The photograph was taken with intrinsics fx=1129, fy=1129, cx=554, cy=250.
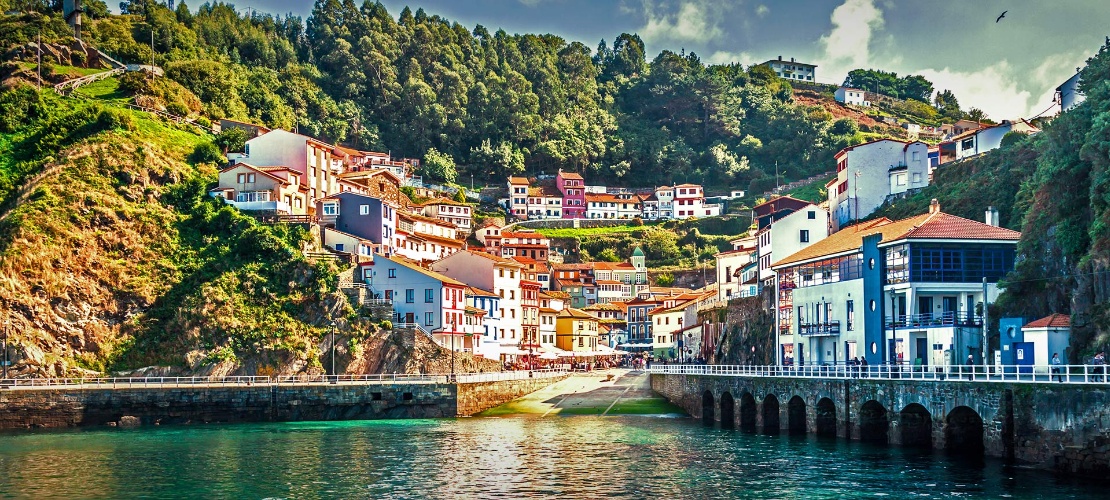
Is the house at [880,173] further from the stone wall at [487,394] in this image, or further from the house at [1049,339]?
the house at [1049,339]

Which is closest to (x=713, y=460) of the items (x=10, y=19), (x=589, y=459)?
(x=589, y=459)

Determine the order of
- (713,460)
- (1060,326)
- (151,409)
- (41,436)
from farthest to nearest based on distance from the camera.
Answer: (151,409), (41,436), (713,460), (1060,326)

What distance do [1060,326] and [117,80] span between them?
393 feet

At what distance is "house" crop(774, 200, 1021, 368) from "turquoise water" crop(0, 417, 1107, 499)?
8.82 meters

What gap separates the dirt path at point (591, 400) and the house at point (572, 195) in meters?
79.1

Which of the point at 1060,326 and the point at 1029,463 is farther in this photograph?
the point at 1060,326

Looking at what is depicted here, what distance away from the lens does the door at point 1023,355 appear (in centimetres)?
5269

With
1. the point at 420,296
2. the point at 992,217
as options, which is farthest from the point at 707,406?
the point at 420,296

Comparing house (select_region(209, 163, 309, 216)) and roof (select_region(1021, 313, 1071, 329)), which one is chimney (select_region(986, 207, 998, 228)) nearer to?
roof (select_region(1021, 313, 1071, 329))

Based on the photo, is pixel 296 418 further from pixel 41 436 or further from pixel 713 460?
pixel 713 460

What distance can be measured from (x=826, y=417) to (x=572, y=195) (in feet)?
396

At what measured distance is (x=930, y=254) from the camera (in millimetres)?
64375

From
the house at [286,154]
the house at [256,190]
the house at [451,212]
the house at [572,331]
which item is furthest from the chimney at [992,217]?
the house at [451,212]

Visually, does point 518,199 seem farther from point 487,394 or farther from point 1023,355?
point 1023,355
